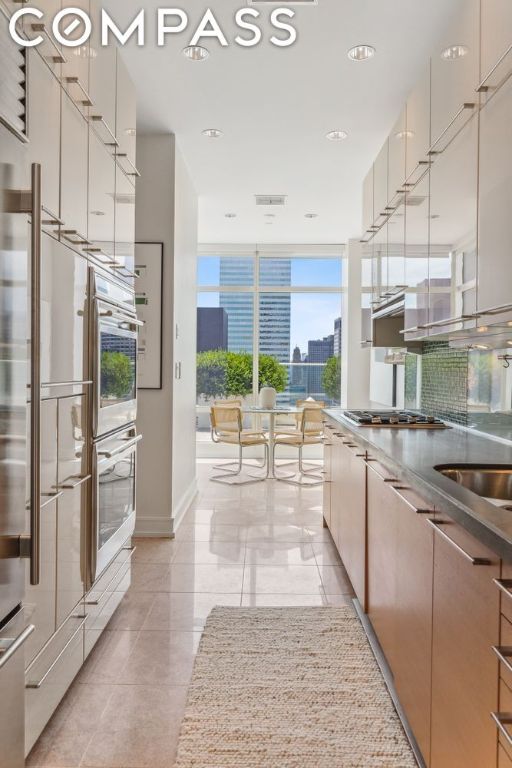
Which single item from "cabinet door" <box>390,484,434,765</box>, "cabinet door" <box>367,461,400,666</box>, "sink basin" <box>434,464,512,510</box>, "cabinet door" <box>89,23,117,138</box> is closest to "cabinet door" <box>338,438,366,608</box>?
"cabinet door" <box>367,461,400,666</box>

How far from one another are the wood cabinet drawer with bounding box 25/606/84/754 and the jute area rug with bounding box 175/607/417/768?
0.45m

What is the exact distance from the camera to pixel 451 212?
2.31 m

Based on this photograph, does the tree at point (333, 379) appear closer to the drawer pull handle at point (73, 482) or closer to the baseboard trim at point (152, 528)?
the baseboard trim at point (152, 528)

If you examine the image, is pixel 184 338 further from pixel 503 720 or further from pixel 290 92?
pixel 503 720

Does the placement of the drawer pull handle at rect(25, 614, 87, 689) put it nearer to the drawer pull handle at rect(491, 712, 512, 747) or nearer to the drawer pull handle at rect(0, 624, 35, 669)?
the drawer pull handle at rect(0, 624, 35, 669)

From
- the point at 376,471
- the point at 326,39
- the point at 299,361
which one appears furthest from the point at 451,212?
the point at 299,361

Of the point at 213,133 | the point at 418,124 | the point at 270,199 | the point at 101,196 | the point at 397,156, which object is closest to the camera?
the point at 101,196

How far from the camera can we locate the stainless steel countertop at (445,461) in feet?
3.79

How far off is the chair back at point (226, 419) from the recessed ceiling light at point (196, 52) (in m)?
3.85

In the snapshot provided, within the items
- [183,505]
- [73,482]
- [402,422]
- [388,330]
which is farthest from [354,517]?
[183,505]

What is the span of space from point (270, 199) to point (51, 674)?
489cm

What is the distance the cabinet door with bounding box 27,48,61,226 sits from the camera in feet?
5.42

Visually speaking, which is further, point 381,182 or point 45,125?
point 381,182

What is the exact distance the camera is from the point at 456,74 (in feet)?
7.29
